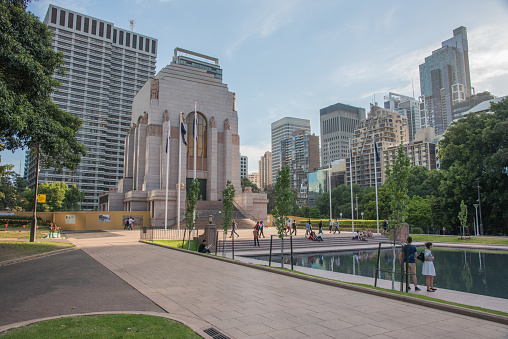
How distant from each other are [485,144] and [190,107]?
3980 centimetres

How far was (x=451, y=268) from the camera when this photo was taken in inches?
688

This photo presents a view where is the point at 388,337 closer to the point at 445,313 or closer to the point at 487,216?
the point at 445,313

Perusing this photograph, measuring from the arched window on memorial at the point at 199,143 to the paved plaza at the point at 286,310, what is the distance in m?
41.0

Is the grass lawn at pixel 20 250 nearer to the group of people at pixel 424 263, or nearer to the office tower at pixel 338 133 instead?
the group of people at pixel 424 263

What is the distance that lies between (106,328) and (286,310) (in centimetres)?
393

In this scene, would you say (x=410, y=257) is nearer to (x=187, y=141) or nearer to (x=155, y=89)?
(x=187, y=141)

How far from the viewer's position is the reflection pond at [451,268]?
13031 millimetres

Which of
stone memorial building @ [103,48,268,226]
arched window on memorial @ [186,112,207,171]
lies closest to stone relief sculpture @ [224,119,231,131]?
stone memorial building @ [103,48,268,226]

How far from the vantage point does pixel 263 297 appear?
30.9ft

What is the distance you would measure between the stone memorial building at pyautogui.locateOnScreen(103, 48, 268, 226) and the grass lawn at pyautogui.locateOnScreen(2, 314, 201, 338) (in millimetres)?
40759

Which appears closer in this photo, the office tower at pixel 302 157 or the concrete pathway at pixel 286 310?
the concrete pathway at pixel 286 310

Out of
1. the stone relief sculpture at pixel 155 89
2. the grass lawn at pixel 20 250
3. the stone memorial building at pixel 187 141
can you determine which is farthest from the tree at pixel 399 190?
the stone relief sculpture at pixel 155 89

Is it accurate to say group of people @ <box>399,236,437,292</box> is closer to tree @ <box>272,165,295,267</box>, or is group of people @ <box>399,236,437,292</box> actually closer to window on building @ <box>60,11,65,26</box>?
tree @ <box>272,165,295,267</box>

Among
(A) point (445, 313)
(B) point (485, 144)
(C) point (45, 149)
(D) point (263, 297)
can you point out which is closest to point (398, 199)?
(A) point (445, 313)
